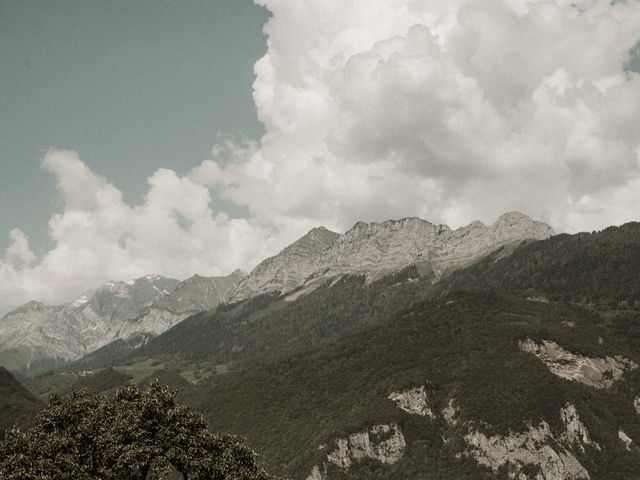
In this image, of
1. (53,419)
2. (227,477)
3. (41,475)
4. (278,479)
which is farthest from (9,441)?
(278,479)

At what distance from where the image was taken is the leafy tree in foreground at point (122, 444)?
2170 inches

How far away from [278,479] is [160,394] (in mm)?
20072

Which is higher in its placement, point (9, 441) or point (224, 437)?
point (9, 441)

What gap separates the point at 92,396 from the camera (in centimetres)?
6900

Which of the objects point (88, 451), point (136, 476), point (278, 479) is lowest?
point (278, 479)

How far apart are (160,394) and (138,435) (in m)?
6.53

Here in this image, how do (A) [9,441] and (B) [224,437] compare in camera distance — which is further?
(B) [224,437]

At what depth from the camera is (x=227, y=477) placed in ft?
204

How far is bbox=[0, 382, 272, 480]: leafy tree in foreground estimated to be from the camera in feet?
181

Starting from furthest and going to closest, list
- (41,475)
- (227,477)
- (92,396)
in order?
(92,396)
(227,477)
(41,475)

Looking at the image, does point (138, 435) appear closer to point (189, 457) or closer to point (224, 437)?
point (189, 457)

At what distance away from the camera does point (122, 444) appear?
195ft

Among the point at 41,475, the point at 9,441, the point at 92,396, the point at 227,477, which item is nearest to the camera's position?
the point at 41,475

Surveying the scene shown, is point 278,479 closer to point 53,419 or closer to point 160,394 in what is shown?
point 160,394
